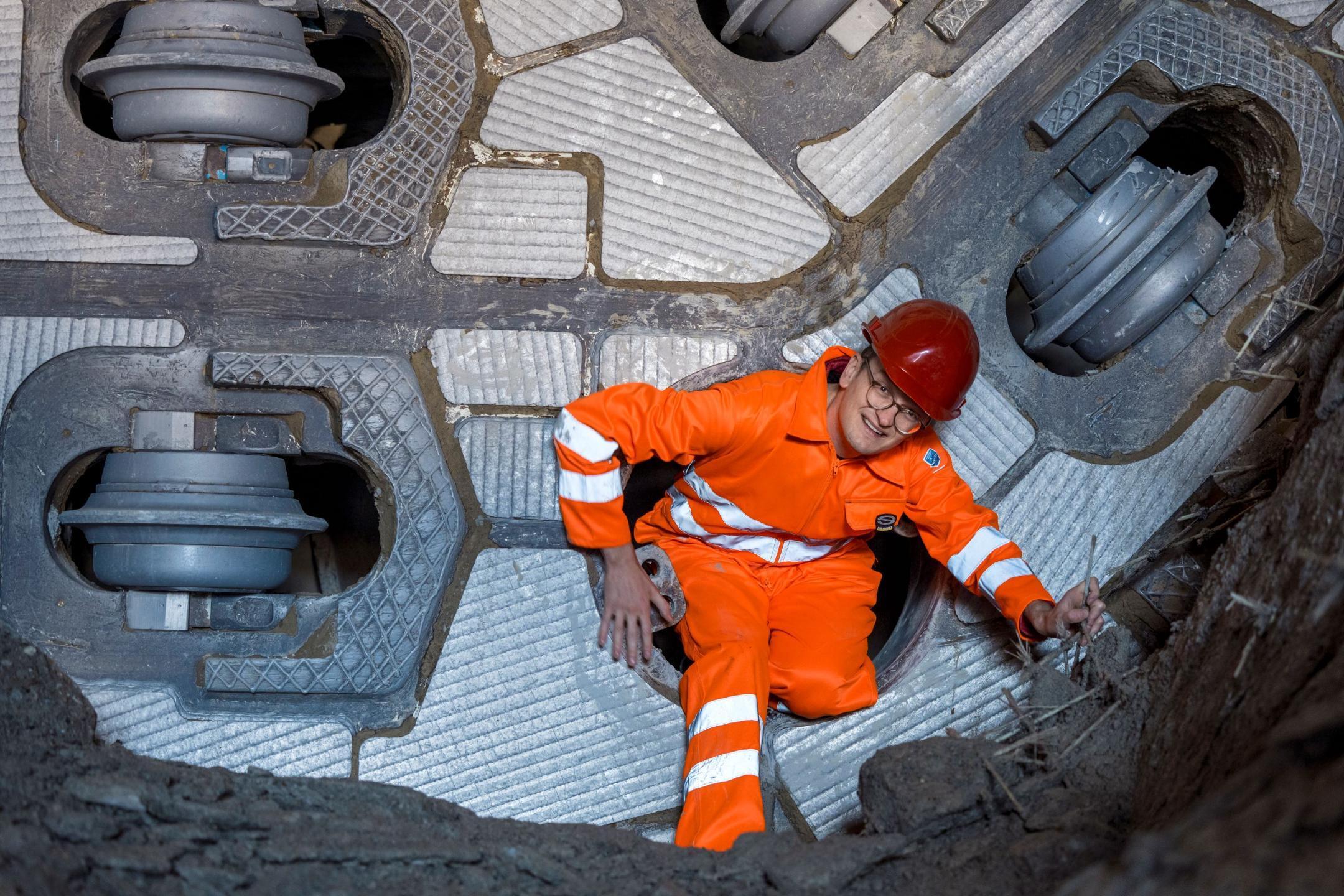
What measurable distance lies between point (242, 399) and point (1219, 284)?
8.09 ft

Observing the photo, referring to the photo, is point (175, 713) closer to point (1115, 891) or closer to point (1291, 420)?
point (1115, 891)

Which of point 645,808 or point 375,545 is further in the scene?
point 375,545

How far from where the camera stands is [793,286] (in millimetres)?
2643

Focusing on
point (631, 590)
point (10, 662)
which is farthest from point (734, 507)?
point (10, 662)

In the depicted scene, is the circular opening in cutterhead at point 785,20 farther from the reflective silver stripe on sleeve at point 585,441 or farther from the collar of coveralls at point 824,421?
the reflective silver stripe on sleeve at point 585,441

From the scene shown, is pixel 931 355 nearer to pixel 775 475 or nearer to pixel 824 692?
pixel 775 475

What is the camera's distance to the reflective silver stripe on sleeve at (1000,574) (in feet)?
7.89

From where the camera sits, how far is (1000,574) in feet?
7.91

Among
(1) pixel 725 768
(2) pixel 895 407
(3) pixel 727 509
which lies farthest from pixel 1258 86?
(1) pixel 725 768

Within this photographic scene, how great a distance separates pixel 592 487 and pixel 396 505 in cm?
49

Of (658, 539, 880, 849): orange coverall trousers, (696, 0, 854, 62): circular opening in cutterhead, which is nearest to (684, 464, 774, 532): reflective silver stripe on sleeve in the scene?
(658, 539, 880, 849): orange coverall trousers

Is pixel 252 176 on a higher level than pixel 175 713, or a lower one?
higher

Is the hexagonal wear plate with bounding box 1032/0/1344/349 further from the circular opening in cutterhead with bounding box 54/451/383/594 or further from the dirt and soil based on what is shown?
the circular opening in cutterhead with bounding box 54/451/383/594

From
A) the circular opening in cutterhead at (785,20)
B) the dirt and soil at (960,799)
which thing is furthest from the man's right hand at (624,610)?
the circular opening in cutterhead at (785,20)
